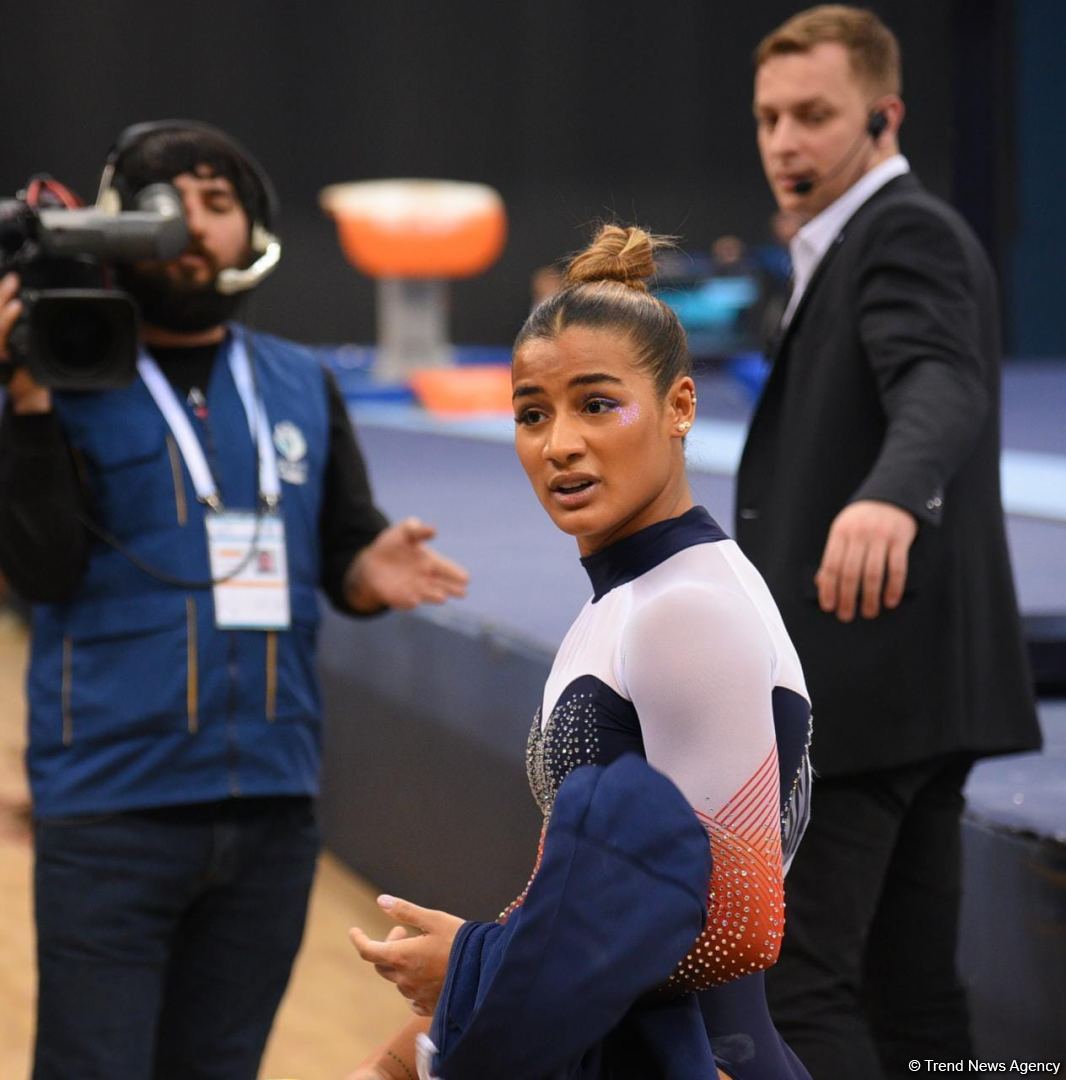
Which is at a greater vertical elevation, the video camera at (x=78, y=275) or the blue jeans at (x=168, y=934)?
the video camera at (x=78, y=275)

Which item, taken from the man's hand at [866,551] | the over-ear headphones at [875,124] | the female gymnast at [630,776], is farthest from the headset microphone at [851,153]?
the female gymnast at [630,776]

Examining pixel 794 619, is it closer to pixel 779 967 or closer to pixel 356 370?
pixel 779 967

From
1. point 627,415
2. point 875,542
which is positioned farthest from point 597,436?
point 875,542

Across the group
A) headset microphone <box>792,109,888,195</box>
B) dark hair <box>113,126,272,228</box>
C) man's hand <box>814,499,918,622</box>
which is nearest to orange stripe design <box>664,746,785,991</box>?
man's hand <box>814,499,918,622</box>

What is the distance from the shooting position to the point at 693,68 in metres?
9.40

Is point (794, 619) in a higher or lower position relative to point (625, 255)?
lower

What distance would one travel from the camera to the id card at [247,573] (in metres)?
1.83

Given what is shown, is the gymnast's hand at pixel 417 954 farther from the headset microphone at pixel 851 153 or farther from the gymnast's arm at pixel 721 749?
the headset microphone at pixel 851 153

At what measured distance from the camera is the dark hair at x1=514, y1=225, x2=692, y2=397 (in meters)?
1.02

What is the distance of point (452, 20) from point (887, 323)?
7.62 meters

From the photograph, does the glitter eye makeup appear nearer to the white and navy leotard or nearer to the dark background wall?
the white and navy leotard

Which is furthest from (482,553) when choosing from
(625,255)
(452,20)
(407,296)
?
(452,20)

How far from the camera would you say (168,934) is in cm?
180

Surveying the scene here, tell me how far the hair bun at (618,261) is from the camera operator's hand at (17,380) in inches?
33.2
